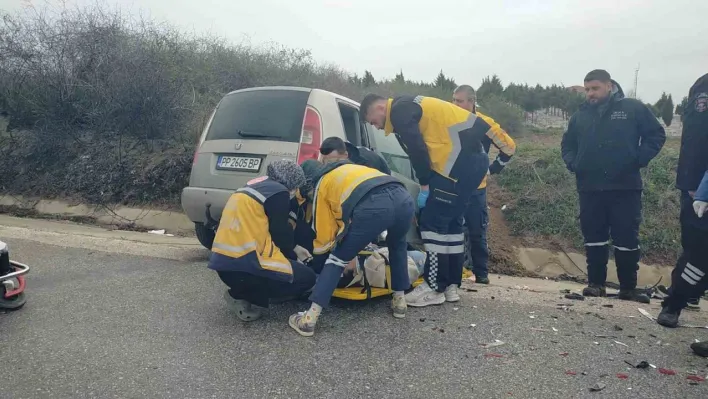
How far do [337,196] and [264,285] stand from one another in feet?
2.56

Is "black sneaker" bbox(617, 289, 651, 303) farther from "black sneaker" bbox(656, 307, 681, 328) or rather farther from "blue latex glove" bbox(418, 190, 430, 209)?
"blue latex glove" bbox(418, 190, 430, 209)

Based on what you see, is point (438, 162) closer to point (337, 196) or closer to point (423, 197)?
point (423, 197)

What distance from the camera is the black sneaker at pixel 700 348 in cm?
318

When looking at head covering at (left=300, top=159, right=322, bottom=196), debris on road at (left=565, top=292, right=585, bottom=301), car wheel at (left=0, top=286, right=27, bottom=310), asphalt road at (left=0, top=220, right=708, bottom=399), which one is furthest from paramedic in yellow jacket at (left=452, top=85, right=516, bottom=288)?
car wheel at (left=0, top=286, right=27, bottom=310)

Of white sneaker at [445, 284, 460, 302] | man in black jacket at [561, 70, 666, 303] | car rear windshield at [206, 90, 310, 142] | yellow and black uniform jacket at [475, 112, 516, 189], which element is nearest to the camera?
white sneaker at [445, 284, 460, 302]

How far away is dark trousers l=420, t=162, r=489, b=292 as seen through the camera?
4203 millimetres

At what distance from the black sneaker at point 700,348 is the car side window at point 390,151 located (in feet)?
11.4

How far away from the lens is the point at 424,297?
4.20 metres

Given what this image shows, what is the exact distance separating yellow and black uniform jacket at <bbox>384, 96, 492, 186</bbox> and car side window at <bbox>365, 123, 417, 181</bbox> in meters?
1.71

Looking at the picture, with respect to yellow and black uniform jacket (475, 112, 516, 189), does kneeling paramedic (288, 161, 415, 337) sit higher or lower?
lower

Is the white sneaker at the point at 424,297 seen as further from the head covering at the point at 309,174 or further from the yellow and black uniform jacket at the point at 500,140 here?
the yellow and black uniform jacket at the point at 500,140

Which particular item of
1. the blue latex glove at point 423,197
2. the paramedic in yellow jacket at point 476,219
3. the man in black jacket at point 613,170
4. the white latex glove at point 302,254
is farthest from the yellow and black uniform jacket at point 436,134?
the man in black jacket at point 613,170

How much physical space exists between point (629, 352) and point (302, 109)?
130 inches

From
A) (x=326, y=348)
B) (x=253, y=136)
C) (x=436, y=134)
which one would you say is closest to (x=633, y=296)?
(x=436, y=134)
